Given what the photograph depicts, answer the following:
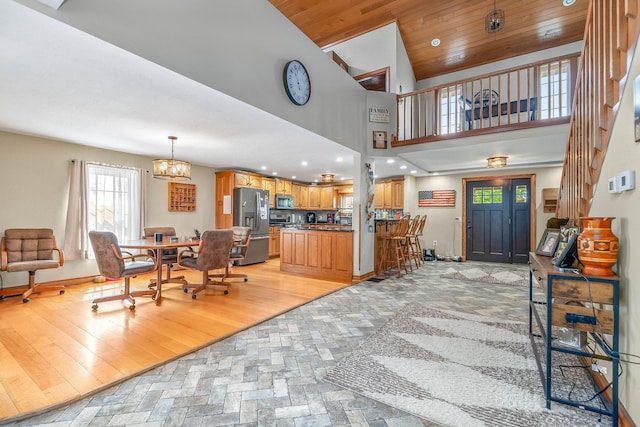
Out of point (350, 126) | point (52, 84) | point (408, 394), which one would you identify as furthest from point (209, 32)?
point (408, 394)

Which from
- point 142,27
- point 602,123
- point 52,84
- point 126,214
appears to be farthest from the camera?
point 126,214

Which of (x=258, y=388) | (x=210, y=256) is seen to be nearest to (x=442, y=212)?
(x=210, y=256)

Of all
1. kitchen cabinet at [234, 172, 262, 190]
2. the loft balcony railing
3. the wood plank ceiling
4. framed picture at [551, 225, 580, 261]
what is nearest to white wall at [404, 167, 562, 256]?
the loft balcony railing

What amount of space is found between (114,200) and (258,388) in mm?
4948

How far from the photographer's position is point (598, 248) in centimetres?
155

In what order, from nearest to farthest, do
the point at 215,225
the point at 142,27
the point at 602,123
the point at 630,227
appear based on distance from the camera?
the point at 630,227, the point at 602,123, the point at 142,27, the point at 215,225

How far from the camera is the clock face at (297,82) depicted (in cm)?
342

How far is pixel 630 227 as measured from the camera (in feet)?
4.77

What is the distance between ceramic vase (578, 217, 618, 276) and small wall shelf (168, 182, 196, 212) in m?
6.41

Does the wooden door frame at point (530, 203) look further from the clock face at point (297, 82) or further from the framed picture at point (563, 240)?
the clock face at point (297, 82)

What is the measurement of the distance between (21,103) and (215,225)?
425 cm

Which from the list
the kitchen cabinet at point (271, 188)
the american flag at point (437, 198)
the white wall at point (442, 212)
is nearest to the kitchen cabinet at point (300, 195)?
the kitchen cabinet at point (271, 188)

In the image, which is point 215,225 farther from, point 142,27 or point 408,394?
point 408,394

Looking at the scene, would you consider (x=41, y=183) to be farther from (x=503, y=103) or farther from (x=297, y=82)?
(x=503, y=103)
